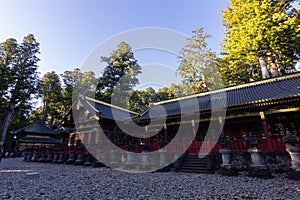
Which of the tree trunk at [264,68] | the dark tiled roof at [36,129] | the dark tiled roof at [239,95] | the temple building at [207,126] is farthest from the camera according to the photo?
the dark tiled roof at [36,129]

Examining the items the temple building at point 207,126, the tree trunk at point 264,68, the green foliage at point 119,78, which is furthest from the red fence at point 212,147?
the green foliage at point 119,78

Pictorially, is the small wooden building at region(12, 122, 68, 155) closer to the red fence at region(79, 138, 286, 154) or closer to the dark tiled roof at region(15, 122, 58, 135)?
the dark tiled roof at region(15, 122, 58, 135)

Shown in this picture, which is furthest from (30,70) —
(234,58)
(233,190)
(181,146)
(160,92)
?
(233,190)

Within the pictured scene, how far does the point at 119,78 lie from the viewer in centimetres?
3272

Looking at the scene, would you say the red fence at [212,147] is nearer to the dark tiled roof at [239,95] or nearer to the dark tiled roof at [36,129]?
the dark tiled roof at [239,95]

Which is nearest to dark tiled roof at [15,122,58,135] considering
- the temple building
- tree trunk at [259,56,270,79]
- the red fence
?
the temple building

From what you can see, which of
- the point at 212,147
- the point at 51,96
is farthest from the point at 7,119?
the point at 212,147

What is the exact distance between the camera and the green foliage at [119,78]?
31281 millimetres

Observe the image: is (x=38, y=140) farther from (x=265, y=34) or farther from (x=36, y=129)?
(x=265, y=34)

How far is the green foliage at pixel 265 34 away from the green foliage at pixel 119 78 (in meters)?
18.9

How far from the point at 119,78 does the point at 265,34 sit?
24257 mm

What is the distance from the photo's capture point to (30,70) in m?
30.2

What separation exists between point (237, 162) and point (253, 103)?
11.6ft

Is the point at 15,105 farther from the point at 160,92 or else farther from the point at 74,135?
the point at 160,92
